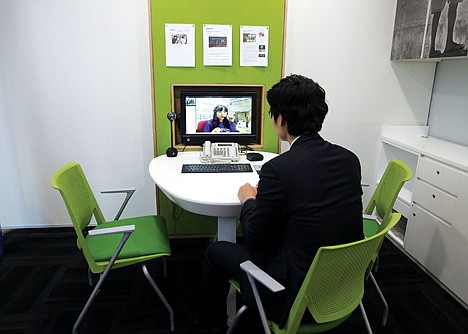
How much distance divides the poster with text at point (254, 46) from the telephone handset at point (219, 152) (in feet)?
2.14

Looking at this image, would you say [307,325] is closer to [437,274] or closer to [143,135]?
[437,274]

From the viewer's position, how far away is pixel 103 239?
80.2 inches

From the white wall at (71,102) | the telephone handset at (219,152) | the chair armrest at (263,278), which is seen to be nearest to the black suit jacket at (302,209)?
the chair armrest at (263,278)

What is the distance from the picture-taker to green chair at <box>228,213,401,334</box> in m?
1.22

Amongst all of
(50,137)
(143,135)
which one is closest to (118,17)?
(143,135)

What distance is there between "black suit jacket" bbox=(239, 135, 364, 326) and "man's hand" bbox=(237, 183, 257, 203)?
0.29m

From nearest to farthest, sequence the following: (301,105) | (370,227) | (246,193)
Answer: (301,105)
(246,193)
(370,227)

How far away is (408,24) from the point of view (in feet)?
8.98

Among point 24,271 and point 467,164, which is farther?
point 24,271

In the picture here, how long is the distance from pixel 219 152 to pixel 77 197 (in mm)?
957

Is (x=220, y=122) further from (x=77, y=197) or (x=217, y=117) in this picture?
(x=77, y=197)

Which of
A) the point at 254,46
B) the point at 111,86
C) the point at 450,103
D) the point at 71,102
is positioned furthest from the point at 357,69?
the point at 71,102

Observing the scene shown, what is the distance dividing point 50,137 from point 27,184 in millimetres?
452

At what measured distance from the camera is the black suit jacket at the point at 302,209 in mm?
1333
